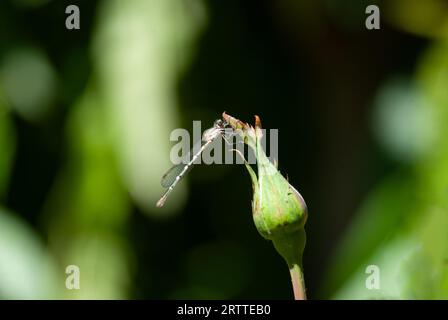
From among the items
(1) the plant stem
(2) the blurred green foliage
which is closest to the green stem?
(1) the plant stem

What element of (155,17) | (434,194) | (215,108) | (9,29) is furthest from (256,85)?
(434,194)

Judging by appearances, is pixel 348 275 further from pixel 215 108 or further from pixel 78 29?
pixel 78 29

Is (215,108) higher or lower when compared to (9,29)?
lower

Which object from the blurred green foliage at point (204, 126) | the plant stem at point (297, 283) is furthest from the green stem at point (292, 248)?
the blurred green foliage at point (204, 126)

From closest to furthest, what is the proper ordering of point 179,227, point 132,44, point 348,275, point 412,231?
1. point 412,231
2. point 348,275
3. point 132,44
4. point 179,227

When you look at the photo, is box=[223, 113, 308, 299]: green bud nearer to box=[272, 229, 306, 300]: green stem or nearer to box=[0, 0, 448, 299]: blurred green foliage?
box=[272, 229, 306, 300]: green stem

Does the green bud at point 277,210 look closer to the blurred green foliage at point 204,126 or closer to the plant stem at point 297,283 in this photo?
the plant stem at point 297,283

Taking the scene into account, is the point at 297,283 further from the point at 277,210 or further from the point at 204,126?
the point at 204,126

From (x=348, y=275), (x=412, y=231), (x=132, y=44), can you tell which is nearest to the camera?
(x=412, y=231)
